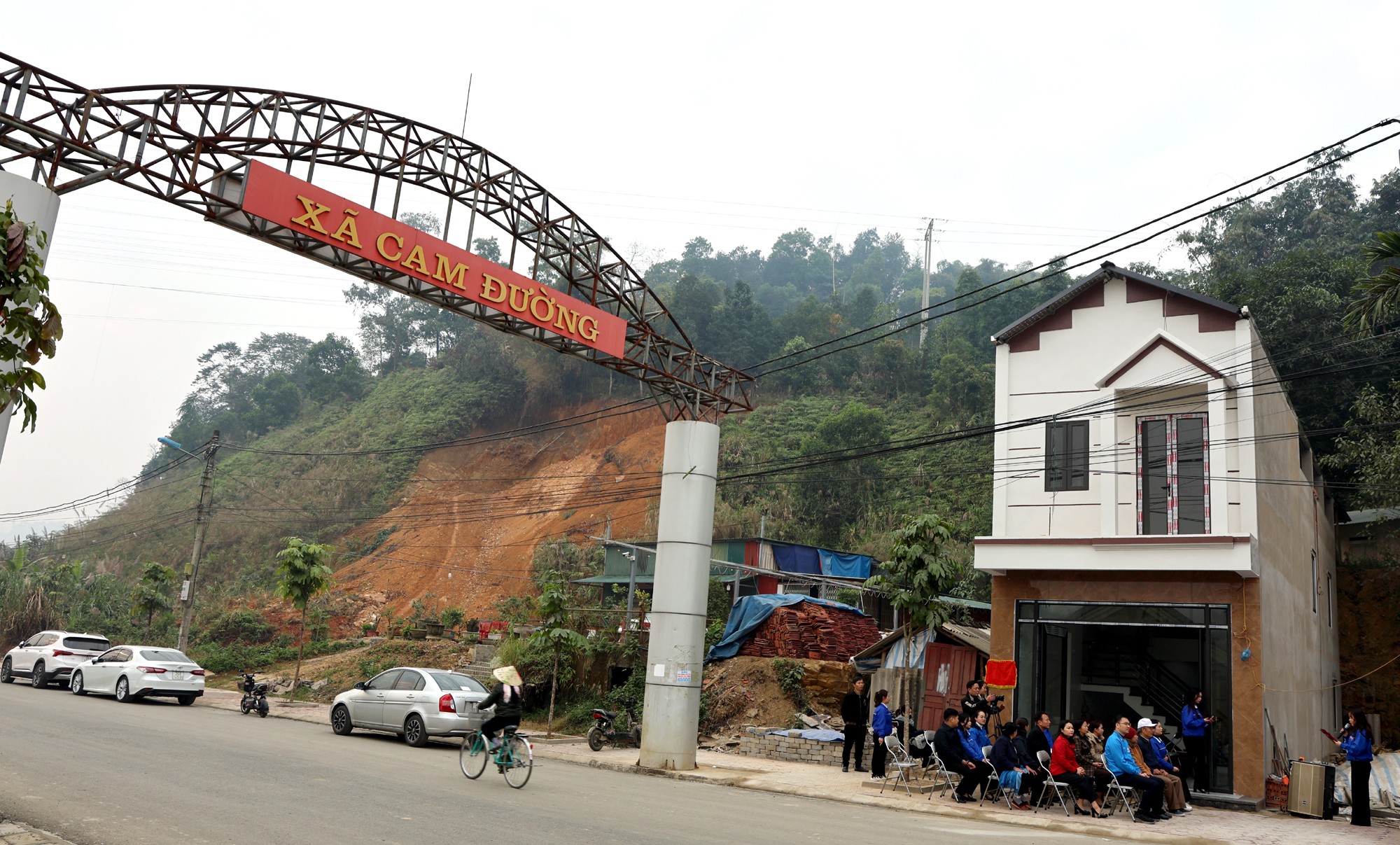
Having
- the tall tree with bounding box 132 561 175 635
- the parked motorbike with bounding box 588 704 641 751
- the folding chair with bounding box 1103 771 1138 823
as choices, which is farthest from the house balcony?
the tall tree with bounding box 132 561 175 635

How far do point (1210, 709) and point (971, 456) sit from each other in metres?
34.6

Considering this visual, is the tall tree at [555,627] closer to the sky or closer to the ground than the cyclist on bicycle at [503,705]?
closer to the sky

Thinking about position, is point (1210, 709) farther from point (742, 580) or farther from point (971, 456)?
point (971, 456)

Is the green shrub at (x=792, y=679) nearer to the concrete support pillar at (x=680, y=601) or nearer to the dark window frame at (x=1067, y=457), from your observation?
the concrete support pillar at (x=680, y=601)

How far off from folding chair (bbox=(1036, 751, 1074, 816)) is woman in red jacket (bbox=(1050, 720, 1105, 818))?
79 millimetres

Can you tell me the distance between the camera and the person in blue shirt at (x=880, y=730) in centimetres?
1686

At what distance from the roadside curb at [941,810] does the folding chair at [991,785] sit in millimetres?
636

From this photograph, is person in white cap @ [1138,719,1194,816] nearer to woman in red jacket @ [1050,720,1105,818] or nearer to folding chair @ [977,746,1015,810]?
woman in red jacket @ [1050,720,1105,818]

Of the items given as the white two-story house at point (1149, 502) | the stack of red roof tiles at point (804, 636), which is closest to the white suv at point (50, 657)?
the stack of red roof tiles at point (804, 636)

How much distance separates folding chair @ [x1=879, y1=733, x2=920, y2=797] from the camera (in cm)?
1569

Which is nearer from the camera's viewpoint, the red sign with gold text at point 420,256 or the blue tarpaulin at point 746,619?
the red sign with gold text at point 420,256


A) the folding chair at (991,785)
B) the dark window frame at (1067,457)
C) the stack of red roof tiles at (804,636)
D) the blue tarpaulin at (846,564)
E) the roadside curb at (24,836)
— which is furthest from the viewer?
the blue tarpaulin at (846,564)

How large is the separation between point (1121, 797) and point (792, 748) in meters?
7.07

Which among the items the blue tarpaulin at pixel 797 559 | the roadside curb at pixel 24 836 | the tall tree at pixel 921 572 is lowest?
the roadside curb at pixel 24 836
